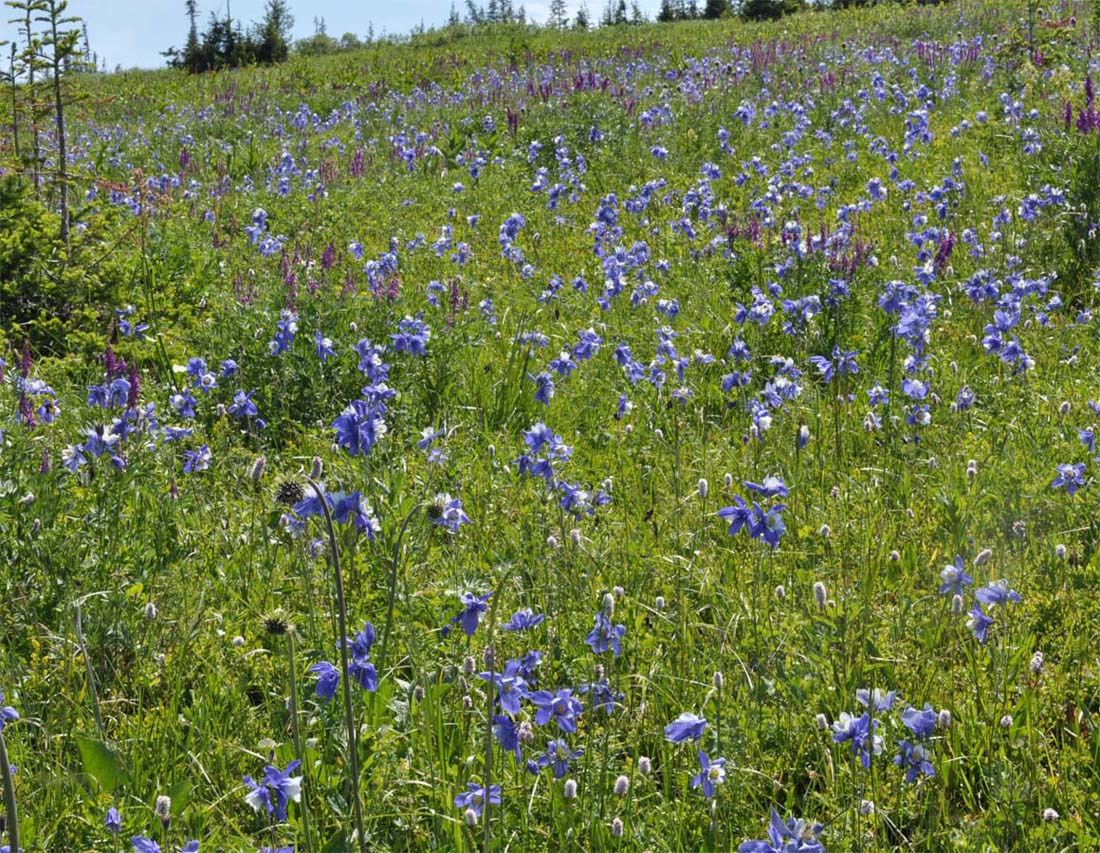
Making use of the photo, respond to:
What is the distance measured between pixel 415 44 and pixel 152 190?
18.7 meters

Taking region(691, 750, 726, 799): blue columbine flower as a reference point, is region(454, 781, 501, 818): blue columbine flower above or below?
below

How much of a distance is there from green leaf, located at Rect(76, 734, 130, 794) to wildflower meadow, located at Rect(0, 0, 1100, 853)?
0.08 feet

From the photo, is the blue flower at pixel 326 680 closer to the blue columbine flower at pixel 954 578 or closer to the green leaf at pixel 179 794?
the green leaf at pixel 179 794

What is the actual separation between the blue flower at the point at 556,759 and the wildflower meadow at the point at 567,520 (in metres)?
0.01

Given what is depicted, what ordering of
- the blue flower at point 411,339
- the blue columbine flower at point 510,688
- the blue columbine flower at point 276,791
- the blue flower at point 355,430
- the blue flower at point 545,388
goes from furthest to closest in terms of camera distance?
the blue flower at point 411,339
the blue flower at point 545,388
the blue flower at point 355,430
the blue columbine flower at point 510,688
the blue columbine flower at point 276,791

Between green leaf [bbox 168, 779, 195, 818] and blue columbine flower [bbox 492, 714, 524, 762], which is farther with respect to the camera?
green leaf [bbox 168, 779, 195, 818]

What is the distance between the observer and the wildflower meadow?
87.3 inches

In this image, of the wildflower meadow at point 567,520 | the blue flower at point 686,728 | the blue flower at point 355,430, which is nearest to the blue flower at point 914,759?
the wildflower meadow at point 567,520

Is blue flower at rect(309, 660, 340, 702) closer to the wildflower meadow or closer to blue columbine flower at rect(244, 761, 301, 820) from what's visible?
the wildflower meadow

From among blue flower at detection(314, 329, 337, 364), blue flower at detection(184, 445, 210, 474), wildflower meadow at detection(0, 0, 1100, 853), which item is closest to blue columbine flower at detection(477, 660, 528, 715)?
wildflower meadow at detection(0, 0, 1100, 853)

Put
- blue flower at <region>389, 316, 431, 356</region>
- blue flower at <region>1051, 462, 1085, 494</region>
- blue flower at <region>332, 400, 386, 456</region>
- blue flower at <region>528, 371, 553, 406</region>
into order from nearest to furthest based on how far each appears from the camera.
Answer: blue flower at <region>332, 400, 386, 456</region>, blue flower at <region>1051, 462, 1085, 494</region>, blue flower at <region>528, 371, 553, 406</region>, blue flower at <region>389, 316, 431, 356</region>

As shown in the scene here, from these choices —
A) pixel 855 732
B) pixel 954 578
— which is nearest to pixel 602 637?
pixel 855 732

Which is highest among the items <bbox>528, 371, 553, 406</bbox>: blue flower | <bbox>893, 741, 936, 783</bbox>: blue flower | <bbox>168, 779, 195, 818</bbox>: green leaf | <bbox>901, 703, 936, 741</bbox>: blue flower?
<bbox>528, 371, 553, 406</bbox>: blue flower

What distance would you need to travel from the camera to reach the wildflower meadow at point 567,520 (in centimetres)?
222
